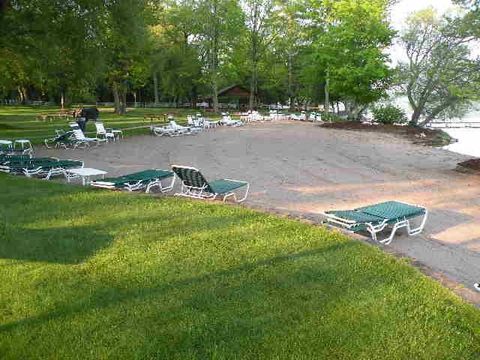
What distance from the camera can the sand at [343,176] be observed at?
21.0 feet

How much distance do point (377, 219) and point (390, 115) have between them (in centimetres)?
3240

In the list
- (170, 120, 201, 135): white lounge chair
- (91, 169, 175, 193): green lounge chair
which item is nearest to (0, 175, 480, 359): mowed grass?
(91, 169, 175, 193): green lounge chair

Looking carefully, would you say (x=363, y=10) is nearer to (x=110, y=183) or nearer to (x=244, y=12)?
(x=244, y=12)

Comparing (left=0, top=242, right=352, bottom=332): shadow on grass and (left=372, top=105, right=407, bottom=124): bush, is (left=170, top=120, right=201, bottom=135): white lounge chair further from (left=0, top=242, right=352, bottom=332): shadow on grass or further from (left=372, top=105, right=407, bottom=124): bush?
(left=0, top=242, right=352, bottom=332): shadow on grass

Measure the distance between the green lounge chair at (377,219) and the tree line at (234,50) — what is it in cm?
792

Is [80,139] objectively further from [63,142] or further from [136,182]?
[136,182]

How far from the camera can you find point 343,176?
12.4 metres

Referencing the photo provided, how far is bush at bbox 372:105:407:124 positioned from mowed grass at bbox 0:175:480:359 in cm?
3297

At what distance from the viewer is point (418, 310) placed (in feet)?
13.0

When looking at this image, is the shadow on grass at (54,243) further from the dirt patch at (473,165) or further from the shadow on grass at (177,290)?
the dirt patch at (473,165)

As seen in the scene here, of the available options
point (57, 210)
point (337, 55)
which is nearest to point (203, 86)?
point (337, 55)

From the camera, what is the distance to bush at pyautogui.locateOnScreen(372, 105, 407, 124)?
37.0 meters

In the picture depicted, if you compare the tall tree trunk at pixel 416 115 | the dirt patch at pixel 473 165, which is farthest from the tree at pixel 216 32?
the dirt patch at pixel 473 165

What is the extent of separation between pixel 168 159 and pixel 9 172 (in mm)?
5312
